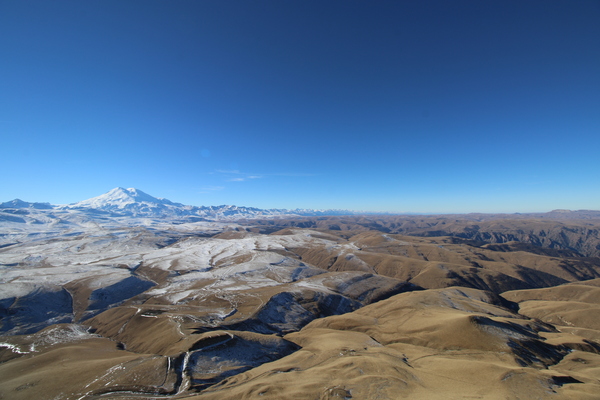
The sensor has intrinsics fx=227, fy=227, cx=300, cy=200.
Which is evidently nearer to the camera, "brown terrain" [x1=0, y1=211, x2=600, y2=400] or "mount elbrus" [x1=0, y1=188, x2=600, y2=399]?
"brown terrain" [x1=0, y1=211, x2=600, y2=400]

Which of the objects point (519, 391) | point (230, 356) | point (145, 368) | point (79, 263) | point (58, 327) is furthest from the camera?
point (79, 263)

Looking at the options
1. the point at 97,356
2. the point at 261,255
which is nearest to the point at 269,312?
the point at 97,356

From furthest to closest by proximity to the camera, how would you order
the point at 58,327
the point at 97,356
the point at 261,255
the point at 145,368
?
1. the point at 261,255
2. the point at 58,327
3. the point at 97,356
4. the point at 145,368

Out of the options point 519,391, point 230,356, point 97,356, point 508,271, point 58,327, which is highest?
point 519,391

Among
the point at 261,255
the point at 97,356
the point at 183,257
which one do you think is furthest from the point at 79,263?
the point at 97,356

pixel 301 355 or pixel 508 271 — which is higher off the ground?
pixel 301 355

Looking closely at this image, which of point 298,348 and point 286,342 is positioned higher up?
point 286,342

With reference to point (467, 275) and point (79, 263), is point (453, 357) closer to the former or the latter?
point (467, 275)

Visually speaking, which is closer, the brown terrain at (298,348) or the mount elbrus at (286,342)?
the brown terrain at (298,348)

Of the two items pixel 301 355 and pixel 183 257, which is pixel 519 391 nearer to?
pixel 301 355

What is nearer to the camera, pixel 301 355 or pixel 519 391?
pixel 519 391
